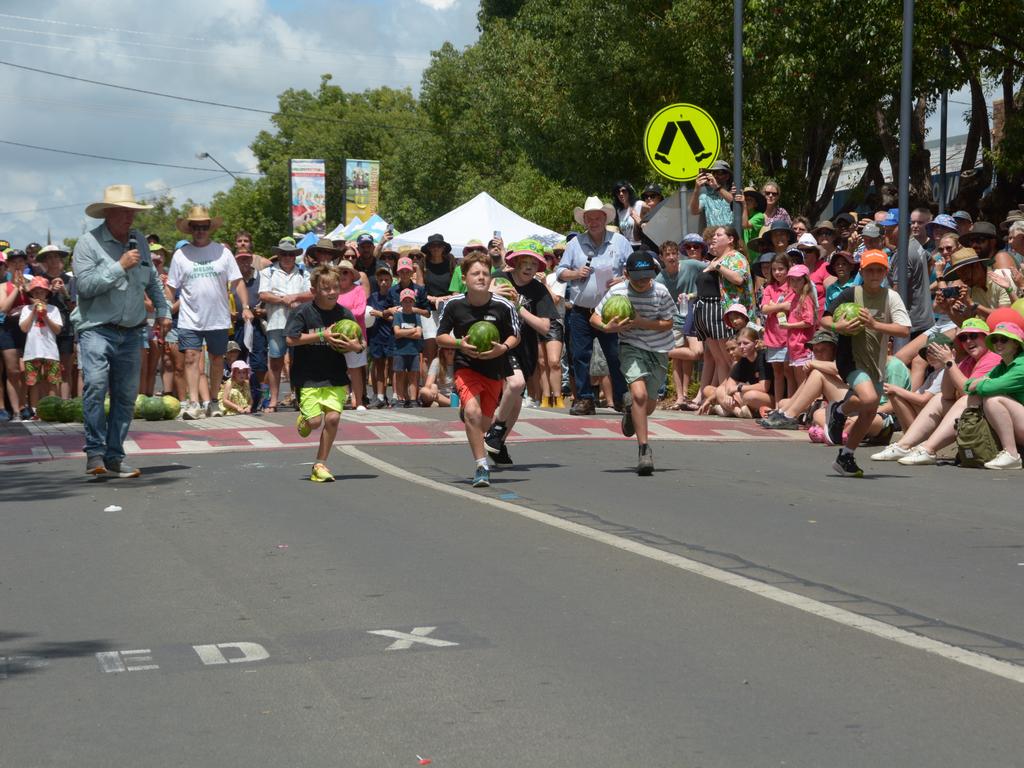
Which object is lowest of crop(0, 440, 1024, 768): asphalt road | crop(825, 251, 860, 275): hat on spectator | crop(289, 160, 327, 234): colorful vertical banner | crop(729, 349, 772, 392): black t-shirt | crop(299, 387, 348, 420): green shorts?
crop(0, 440, 1024, 768): asphalt road

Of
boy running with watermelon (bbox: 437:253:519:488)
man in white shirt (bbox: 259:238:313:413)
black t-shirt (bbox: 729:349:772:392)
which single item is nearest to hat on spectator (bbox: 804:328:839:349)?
boy running with watermelon (bbox: 437:253:519:488)

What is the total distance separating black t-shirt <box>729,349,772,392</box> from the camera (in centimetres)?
1880

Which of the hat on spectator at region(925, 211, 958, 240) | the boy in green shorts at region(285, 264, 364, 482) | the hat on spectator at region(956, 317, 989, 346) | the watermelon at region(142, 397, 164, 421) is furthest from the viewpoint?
the watermelon at region(142, 397, 164, 421)

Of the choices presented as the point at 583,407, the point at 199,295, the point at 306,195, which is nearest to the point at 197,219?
the point at 199,295

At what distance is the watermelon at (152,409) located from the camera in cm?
1947

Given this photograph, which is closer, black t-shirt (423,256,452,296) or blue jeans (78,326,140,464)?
blue jeans (78,326,140,464)

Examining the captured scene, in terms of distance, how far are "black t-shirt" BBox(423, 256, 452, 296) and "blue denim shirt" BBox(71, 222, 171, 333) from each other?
8.90 m

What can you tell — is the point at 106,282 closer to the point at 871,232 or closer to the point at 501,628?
the point at 501,628

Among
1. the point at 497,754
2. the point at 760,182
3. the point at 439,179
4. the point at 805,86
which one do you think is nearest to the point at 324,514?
the point at 497,754

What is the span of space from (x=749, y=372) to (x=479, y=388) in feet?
21.8

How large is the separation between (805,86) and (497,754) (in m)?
23.9

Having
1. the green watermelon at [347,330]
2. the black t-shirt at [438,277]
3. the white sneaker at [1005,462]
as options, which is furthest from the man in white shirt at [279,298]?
the white sneaker at [1005,462]

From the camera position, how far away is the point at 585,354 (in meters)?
19.0

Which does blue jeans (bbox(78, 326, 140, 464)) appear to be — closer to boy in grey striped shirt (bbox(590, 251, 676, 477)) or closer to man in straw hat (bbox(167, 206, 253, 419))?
boy in grey striped shirt (bbox(590, 251, 676, 477))
